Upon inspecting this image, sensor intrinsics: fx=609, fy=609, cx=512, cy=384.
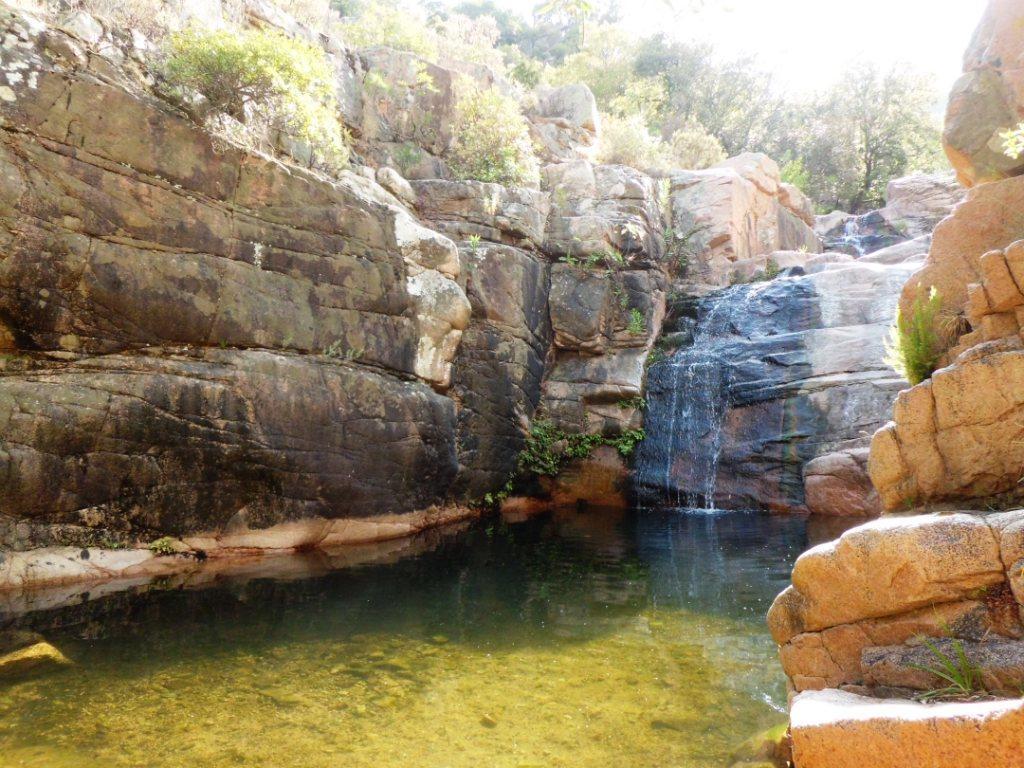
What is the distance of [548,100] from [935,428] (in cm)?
2057

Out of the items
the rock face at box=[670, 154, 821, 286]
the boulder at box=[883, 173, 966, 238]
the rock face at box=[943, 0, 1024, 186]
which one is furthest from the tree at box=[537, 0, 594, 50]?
the boulder at box=[883, 173, 966, 238]

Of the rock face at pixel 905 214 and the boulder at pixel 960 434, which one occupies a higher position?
the rock face at pixel 905 214

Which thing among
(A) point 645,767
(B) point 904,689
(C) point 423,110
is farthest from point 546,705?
(C) point 423,110

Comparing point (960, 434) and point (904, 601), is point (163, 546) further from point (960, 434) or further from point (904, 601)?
point (960, 434)

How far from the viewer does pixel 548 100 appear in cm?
2227

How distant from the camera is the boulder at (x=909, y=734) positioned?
2.61m

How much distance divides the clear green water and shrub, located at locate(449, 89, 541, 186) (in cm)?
1172

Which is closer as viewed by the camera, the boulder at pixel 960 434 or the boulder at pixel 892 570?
the boulder at pixel 892 570

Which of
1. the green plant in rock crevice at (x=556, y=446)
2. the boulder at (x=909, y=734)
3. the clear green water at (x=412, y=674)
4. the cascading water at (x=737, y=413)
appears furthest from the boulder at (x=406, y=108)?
the boulder at (x=909, y=734)

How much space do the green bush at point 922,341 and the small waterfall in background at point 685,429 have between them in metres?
9.74

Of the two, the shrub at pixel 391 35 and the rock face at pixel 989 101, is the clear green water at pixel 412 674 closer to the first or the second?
the rock face at pixel 989 101

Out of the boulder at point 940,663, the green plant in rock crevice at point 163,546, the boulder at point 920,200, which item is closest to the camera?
the boulder at point 940,663

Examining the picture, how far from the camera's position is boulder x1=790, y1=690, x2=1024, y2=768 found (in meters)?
2.61

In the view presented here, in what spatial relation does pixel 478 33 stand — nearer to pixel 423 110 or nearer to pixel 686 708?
pixel 423 110
